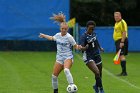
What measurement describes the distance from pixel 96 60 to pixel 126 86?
2251 mm

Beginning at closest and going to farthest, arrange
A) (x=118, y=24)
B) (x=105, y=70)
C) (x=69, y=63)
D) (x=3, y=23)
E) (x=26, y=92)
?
(x=69, y=63) < (x=26, y=92) < (x=118, y=24) < (x=105, y=70) < (x=3, y=23)

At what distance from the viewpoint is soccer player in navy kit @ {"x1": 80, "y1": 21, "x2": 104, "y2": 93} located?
13133 mm

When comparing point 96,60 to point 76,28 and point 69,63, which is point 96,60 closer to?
point 69,63

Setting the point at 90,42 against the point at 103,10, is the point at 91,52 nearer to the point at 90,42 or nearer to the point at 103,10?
the point at 90,42

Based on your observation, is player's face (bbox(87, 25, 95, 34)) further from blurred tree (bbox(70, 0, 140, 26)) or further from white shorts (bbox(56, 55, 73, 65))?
blurred tree (bbox(70, 0, 140, 26))

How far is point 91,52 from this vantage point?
13391 mm

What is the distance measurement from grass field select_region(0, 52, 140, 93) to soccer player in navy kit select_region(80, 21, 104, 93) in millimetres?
1092

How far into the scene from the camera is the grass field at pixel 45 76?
48.2 ft

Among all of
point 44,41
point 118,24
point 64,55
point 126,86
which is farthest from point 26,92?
point 44,41

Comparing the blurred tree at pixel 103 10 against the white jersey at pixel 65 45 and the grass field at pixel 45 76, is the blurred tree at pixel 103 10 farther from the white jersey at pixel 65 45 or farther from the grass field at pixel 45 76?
the white jersey at pixel 65 45

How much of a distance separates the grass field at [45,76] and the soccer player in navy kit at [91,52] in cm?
109

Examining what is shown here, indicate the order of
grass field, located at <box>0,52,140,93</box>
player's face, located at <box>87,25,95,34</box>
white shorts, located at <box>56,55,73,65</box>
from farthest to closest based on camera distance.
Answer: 1. grass field, located at <box>0,52,140,93</box>
2. player's face, located at <box>87,25,95,34</box>
3. white shorts, located at <box>56,55,73,65</box>

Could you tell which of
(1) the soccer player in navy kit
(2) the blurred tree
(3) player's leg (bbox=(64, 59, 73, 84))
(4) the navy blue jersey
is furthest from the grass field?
(2) the blurred tree

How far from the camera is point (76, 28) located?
29.6 m
